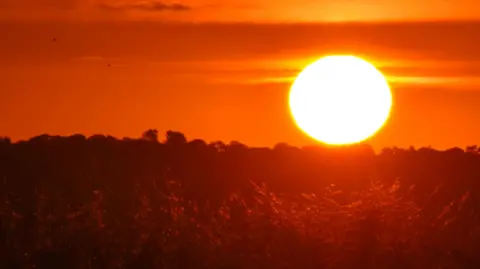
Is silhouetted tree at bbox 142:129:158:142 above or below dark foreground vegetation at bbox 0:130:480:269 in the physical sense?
above

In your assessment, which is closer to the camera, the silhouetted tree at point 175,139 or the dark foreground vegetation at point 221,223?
the dark foreground vegetation at point 221,223

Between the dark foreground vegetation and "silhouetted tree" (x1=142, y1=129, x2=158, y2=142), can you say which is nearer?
the dark foreground vegetation

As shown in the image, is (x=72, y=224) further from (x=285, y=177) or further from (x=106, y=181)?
(x=285, y=177)

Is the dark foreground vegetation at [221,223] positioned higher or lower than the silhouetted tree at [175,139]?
lower

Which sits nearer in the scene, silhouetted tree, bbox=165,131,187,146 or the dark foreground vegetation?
the dark foreground vegetation

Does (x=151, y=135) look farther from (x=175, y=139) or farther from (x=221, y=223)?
(x=221, y=223)

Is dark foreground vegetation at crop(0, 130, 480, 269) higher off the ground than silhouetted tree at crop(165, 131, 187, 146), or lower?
lower

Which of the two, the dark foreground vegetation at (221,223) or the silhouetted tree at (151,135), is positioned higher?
the silhouetted tree at (151,135)

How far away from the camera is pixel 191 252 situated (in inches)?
2032

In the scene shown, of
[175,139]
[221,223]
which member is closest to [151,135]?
[175,139]

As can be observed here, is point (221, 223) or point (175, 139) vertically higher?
point (175, 139)

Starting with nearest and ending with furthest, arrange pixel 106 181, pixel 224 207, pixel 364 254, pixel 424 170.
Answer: pixel 364 254, pixel 224 207, pixel 106 181, pixel 424 170

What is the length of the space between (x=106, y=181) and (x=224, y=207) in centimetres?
1123

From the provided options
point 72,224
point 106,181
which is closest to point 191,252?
point 72,224
